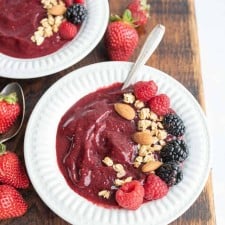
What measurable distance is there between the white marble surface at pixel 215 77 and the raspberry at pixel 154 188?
0.67 m

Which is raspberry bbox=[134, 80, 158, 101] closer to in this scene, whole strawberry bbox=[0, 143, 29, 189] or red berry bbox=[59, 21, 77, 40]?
red berry bbox=[59, 21, 77, 40]

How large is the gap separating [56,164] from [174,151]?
0.37 m

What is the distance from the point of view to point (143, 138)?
62.4 inches

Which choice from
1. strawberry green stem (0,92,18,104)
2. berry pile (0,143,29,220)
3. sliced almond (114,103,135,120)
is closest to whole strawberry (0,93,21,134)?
strawberry green stem (0,92,18,104)

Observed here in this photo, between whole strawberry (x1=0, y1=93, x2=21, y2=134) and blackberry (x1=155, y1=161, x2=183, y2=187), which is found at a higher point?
whole strawberry (x1=0, y1=93, x2=21, y2=134)

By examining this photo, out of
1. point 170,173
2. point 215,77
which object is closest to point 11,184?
point 170,173

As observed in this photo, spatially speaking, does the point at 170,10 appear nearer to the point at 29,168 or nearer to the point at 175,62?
the point at 175,62

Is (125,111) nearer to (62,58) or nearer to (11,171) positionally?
(62,58)

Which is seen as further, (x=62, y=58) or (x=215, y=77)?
(x=215, y=77)

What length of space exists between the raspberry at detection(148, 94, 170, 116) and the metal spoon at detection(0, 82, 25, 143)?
1.47 ft

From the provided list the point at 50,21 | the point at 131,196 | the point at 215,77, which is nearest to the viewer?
the point at 131,196

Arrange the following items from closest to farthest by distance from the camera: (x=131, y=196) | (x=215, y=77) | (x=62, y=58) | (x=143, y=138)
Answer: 1. (x=131, y=196)
2. (x=143, y=138)
3. (x=62, y=58)
4. (x=215, y=77)

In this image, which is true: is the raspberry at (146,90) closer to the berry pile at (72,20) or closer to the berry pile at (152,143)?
the berry pile at (152,143)

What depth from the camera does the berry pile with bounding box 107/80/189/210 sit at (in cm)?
150
